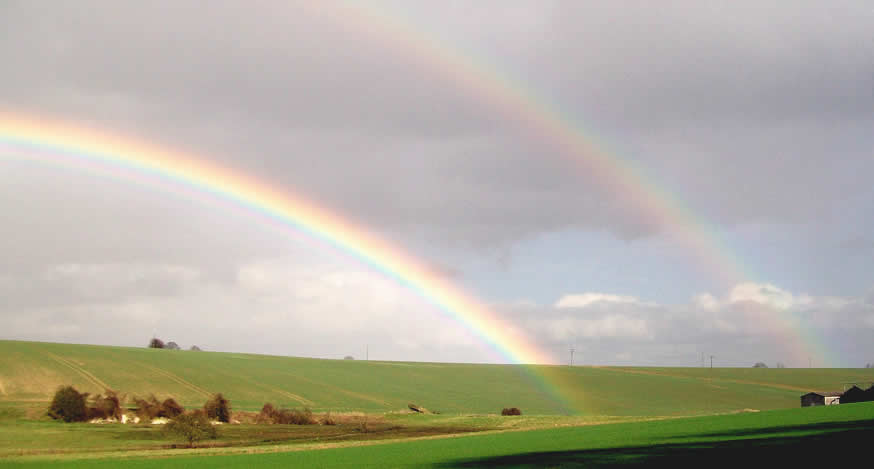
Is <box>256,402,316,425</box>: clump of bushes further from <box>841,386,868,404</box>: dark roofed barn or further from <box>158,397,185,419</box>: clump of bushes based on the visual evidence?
<box>841,386,868,404</box>: dark roofed barn

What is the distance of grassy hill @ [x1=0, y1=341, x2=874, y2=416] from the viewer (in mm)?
101000

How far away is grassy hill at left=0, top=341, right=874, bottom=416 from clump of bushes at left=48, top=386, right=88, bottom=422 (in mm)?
6975

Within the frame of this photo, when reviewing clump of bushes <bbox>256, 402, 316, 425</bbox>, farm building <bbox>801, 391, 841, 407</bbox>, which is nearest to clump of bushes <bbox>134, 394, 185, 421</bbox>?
clump of bushes <bbox>256, 402, 316, 425</bbox>

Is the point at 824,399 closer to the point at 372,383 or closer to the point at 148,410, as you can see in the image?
the point at 372,383

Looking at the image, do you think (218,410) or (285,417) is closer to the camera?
(218,410)

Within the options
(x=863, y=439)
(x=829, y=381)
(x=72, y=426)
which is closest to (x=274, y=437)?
(x=72, y=426)

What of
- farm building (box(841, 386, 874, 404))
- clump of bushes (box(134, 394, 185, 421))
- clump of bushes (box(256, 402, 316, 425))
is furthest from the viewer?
farm building (box(841, 386, 874, 404))

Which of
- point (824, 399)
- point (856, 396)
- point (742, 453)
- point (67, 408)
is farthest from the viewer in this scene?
point (824, 399)

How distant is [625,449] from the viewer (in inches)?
1572

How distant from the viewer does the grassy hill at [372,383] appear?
10100 cm

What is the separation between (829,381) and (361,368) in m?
82.0

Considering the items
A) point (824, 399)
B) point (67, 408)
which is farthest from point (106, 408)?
point (824, 399)

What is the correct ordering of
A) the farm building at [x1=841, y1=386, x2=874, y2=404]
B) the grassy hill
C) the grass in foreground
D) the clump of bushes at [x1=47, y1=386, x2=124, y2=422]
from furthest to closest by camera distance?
the grassy hill → the farm building at [x1=841, y1=386, x2=874, y2=404] → the clump of bushes at [x1=47, y1=386, x2=124, y2=422] → the grass in foreground

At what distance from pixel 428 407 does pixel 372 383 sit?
2229 cm
